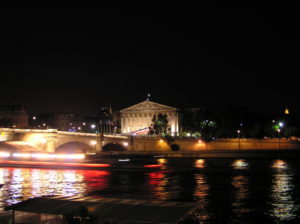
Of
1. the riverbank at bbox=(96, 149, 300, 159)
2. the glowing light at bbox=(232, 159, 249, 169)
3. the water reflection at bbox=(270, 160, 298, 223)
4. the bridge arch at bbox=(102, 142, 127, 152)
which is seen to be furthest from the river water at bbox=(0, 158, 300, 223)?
the bridge arch at bbox=(102, 142, 127, 152)

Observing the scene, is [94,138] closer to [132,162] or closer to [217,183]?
[132,162]

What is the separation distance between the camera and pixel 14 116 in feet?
477

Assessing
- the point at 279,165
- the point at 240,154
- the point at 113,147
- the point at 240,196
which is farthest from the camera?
the point at 113,147

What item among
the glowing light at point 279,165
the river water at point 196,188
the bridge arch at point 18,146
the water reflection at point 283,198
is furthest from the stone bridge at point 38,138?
the water reflection at point 283,198

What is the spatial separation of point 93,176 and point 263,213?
23.4 metres

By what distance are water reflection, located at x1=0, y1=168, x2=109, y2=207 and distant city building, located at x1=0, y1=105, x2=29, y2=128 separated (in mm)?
95417

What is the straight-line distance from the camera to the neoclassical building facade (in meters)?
135

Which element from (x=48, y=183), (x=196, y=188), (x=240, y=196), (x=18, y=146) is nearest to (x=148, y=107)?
(x=18, y=146)

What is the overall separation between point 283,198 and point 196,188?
24.5ft

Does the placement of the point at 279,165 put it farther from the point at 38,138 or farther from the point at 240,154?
the point at 38,138

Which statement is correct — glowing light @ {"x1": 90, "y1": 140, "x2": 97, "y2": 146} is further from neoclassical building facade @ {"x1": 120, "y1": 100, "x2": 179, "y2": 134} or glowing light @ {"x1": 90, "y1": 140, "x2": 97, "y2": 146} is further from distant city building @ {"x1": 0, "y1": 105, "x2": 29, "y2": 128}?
distant city building @ {"x1": 0, "y1": 105, "x2": 29, "y2": 128}

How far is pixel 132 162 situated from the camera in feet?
160

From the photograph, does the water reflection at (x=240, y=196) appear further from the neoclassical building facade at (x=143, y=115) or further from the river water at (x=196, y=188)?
the neoclassical building facade at (x=143, y=115)

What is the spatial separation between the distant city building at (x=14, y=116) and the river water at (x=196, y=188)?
313 ft
